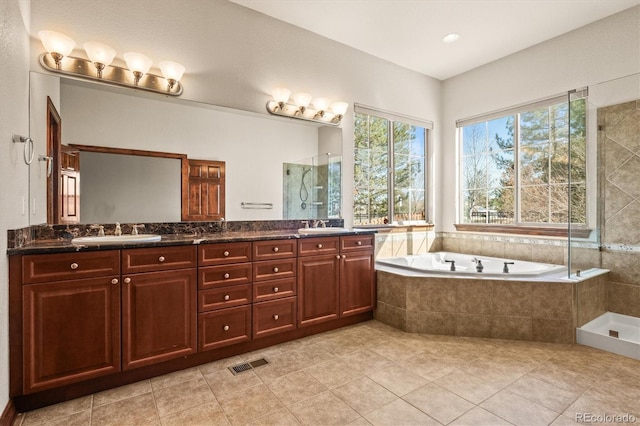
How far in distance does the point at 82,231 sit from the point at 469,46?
3983 mm

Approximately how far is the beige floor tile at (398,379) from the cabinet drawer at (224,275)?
1.11 metres

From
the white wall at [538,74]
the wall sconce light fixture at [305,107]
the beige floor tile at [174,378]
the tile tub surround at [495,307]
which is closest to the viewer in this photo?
the beige floor tile at [174,378]

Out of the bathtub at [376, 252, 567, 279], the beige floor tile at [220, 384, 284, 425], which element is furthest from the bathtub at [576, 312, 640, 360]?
the beige floor tile at [220, 384, 284, 425]

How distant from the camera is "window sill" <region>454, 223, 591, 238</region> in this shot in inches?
120

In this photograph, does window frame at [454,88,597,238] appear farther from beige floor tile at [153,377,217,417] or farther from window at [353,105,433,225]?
beige floor tile at [153,377,217,417]

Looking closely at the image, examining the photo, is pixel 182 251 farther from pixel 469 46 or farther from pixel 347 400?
pixel 469 46

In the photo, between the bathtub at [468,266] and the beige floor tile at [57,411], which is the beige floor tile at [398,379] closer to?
the bathtub at [468,266]

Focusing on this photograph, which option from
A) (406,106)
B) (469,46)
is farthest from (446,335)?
(469,46)

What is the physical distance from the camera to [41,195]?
82.0 inches

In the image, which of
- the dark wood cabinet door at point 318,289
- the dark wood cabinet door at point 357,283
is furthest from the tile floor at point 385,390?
the dark wood cabinet door at point 357,283

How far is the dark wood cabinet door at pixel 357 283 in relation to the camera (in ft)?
9.75

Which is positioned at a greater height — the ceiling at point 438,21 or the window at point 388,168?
the ceiling at point 438,21

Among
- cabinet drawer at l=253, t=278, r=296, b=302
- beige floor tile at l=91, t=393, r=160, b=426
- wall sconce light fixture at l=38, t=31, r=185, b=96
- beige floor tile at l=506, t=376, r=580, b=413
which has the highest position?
wall sconce light fixture at l=38, t=31, r=185, b=96

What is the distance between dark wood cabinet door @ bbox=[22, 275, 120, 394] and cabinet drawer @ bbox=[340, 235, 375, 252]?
1777mm
